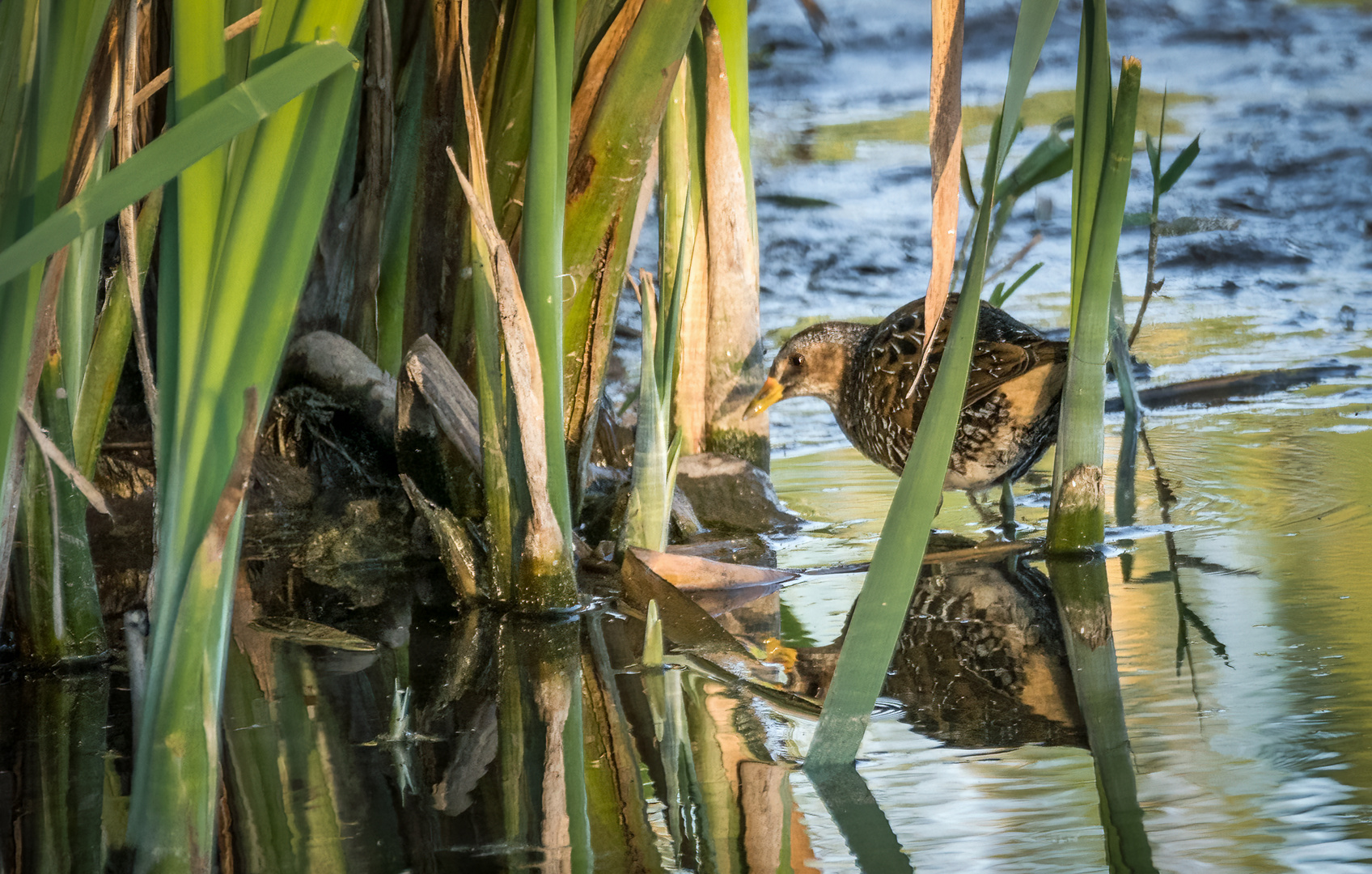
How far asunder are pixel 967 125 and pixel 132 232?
7241mm

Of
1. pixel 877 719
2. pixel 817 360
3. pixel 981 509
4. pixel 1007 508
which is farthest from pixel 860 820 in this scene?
pixel 817 360

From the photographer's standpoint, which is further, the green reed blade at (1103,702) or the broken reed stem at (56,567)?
the broken reed stem at (56,567)

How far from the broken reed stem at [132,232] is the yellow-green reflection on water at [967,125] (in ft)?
22.3

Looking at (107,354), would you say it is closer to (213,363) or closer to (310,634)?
(310,634)

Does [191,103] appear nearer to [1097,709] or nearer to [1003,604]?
[1097,709]

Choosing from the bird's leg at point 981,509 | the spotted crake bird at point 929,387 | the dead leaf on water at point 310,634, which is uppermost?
the spotted crake bird at point 929,387

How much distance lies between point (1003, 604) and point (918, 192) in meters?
5.53

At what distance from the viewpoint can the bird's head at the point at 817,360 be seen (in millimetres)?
4305

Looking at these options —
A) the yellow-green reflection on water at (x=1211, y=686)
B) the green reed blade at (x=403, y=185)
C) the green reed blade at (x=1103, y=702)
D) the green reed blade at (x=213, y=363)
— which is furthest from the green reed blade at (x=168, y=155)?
the green reed blade at (x=403, y=185)

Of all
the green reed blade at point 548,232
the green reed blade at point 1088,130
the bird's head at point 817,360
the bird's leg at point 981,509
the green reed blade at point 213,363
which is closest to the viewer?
the green reed blade at point 213,363

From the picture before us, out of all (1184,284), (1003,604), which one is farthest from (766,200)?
(1003,604)

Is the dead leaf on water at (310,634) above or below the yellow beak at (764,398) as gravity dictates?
below

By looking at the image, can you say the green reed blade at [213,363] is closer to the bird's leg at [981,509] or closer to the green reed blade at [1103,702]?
the green reed blade at [1103,702]

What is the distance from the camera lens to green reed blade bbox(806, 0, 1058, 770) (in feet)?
4.88
